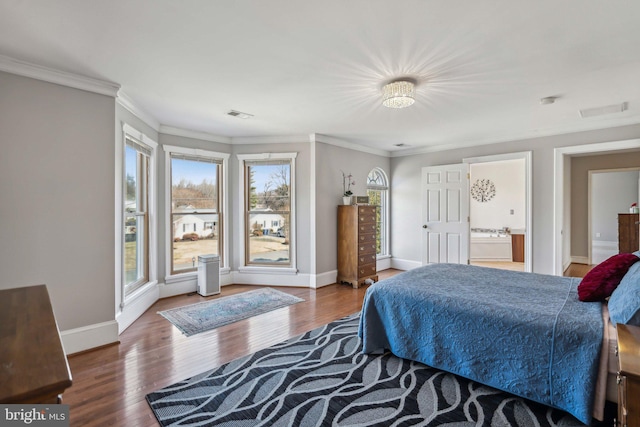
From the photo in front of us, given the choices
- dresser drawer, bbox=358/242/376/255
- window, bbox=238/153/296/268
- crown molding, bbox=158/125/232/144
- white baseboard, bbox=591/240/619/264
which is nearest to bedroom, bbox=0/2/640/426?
crown molding, bbox=158/125/232/144

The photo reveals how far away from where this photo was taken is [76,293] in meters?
2.76

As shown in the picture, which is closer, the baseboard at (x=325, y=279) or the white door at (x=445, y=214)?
the baseboard at (x=325, y=279)

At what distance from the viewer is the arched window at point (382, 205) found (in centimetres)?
636

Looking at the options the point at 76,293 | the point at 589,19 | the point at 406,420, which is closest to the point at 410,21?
the point at 589,19

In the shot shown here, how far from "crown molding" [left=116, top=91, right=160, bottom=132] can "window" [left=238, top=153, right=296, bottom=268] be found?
1.42m

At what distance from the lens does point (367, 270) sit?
17.0 ft

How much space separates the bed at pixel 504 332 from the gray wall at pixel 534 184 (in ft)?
6.84

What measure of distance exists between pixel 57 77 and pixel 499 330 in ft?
13.0

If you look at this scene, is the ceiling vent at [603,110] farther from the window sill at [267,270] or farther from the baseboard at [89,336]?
the baseboard at [89,336]

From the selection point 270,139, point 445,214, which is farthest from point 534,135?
point 270,139

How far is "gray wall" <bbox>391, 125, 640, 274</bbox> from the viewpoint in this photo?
441 cm

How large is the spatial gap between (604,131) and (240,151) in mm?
5190


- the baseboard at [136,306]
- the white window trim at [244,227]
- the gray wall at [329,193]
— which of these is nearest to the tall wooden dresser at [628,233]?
the gray wall at [329,193]

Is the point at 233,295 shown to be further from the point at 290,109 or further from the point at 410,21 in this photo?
the point at 410,21
